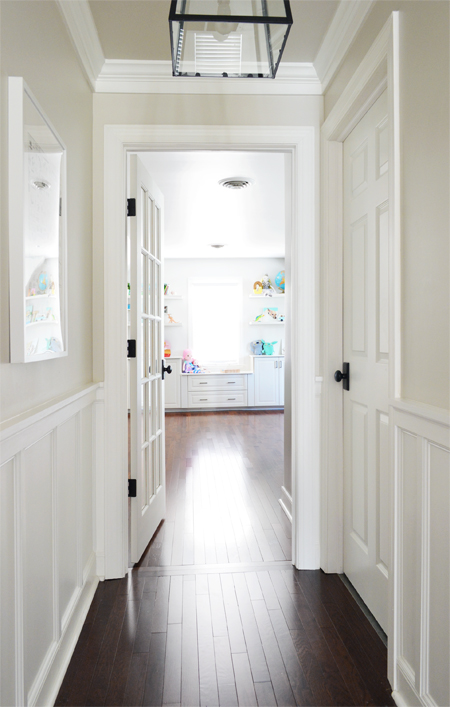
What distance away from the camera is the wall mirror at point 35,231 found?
1148 mm

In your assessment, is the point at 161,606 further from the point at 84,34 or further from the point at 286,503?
the point at 84,34

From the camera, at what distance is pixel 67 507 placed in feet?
5.39

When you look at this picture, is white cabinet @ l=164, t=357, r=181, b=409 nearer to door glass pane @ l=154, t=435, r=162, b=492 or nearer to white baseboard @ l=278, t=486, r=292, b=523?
white baseboard @ l=278, t=486, r=292, b=523

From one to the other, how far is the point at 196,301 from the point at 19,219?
6.38 meters

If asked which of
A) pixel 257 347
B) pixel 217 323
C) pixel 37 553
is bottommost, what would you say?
pixel 37 553

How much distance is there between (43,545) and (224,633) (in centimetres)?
80

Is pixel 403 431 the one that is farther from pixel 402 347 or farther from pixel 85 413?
pixel 85 413

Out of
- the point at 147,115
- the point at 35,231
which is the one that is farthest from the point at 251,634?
the point at 147,115

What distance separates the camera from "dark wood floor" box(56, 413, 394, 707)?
1419mm

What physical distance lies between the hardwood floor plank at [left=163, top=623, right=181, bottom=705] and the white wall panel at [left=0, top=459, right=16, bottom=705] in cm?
50

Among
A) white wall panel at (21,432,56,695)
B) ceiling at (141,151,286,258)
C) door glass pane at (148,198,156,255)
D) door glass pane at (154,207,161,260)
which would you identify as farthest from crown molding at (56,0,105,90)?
white wall panel at (21,432,56,695)

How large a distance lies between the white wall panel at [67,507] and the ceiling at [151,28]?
160 centimetres

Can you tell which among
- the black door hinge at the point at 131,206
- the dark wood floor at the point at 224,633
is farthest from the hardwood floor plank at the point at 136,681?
the black door hinge at the point at 131,206

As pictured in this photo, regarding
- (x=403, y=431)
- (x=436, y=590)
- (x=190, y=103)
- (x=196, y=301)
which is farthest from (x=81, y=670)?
(x=196, y=301)
